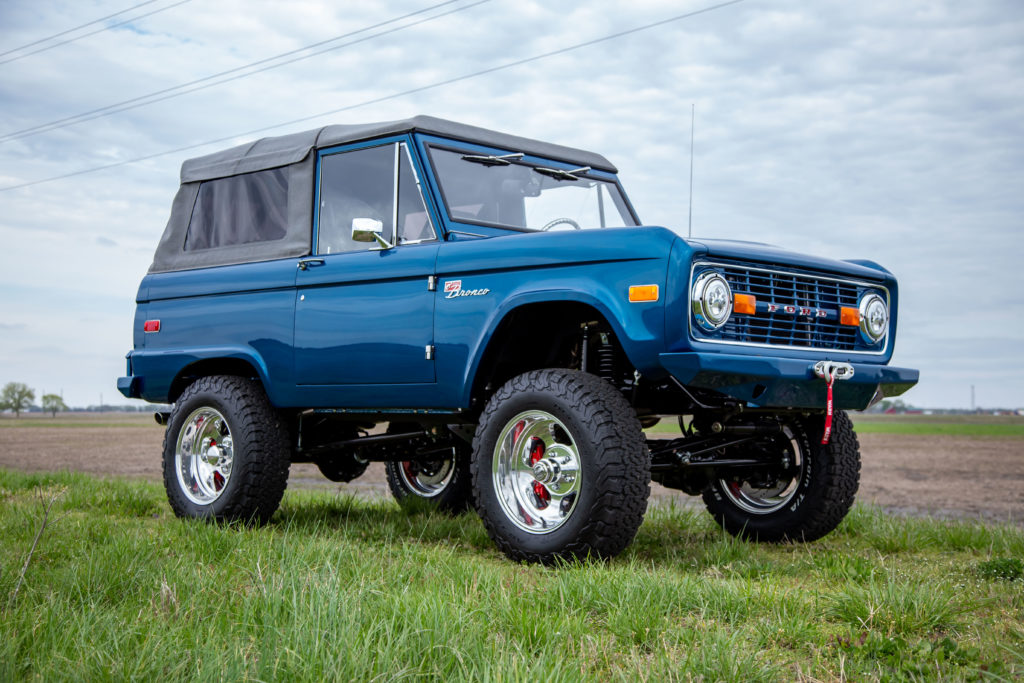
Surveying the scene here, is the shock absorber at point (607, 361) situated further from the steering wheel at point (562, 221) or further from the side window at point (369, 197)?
the steering wheel at point (562, 221)

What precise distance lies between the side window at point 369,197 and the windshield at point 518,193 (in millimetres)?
193

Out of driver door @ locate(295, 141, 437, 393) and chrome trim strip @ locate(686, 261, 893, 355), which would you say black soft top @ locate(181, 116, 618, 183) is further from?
chrome trim strip @ locate(686, 261, 893, 355)

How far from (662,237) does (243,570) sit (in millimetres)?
2263

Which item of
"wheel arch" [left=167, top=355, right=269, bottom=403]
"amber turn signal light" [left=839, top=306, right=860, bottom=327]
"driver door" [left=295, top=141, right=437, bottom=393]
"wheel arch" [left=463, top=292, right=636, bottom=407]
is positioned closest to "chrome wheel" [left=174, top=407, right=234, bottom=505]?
"wheel arch" [left=167, top=355, right=269, bottom=403]

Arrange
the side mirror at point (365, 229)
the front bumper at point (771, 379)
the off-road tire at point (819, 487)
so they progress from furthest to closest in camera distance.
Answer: the off-road tire at point (819, 487), the side mirror at point (365, 229), the front bumper at point (771, 379)

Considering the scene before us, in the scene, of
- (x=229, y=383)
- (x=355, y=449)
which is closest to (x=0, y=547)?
(x=229, y=383)

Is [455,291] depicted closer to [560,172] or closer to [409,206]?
[409,206]

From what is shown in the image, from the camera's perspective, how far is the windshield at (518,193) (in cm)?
559

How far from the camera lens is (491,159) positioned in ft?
18.8

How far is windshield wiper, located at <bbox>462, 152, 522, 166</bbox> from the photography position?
5.65 m

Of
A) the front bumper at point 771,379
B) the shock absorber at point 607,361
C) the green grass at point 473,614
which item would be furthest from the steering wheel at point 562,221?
the green grass at point 473,614

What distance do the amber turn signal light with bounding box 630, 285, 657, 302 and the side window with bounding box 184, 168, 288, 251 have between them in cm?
279

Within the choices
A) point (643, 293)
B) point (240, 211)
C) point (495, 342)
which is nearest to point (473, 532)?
point (495, 342)

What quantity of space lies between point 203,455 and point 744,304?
3.71 meters
